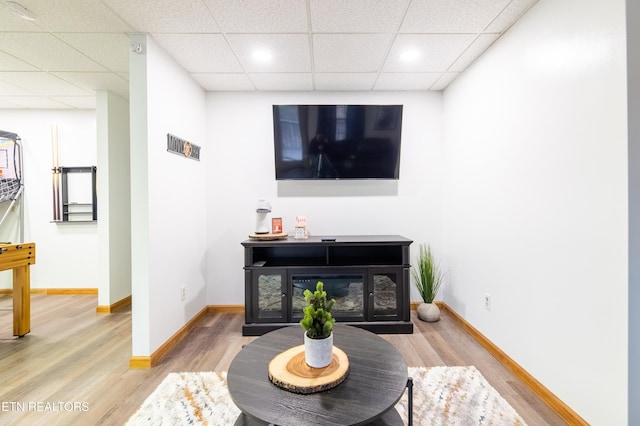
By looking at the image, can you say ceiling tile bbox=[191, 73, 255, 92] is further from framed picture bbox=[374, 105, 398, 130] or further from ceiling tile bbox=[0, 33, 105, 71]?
framed picture bbox=[374, 105, 398, 130]

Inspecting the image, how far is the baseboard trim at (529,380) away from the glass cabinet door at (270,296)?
1.78m

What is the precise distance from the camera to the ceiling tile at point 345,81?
2832 millimetres

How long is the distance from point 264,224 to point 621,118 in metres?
2.62

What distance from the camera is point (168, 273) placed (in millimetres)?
2387

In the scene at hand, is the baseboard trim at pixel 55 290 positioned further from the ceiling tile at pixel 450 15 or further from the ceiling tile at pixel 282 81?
the ceiling tile at pixel 450 15

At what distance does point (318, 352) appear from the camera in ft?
4.02

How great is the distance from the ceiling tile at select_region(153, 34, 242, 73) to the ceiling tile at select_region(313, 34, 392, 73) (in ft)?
2.55

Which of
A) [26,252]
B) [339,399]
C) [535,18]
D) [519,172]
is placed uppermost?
[535,18]

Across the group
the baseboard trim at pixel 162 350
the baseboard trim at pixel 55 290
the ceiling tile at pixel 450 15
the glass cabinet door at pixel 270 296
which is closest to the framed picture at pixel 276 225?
the glass cabinet door at pixel 270 296

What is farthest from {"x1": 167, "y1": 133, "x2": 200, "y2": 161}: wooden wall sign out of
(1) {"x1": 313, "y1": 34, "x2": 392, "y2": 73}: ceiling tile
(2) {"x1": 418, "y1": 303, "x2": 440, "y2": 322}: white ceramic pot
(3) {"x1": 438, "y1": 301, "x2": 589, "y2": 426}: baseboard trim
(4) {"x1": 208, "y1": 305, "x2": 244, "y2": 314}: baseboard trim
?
(3) {"x1": 438, "y1": 301, "x2": 589, "y2": 426}: baseboard trim

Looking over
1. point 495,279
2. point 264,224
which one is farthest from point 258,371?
point 495,279

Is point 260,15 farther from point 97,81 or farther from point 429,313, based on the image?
point 429,313

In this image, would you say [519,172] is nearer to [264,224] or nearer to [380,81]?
[380,81]

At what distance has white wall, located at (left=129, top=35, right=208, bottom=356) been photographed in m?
2.09
